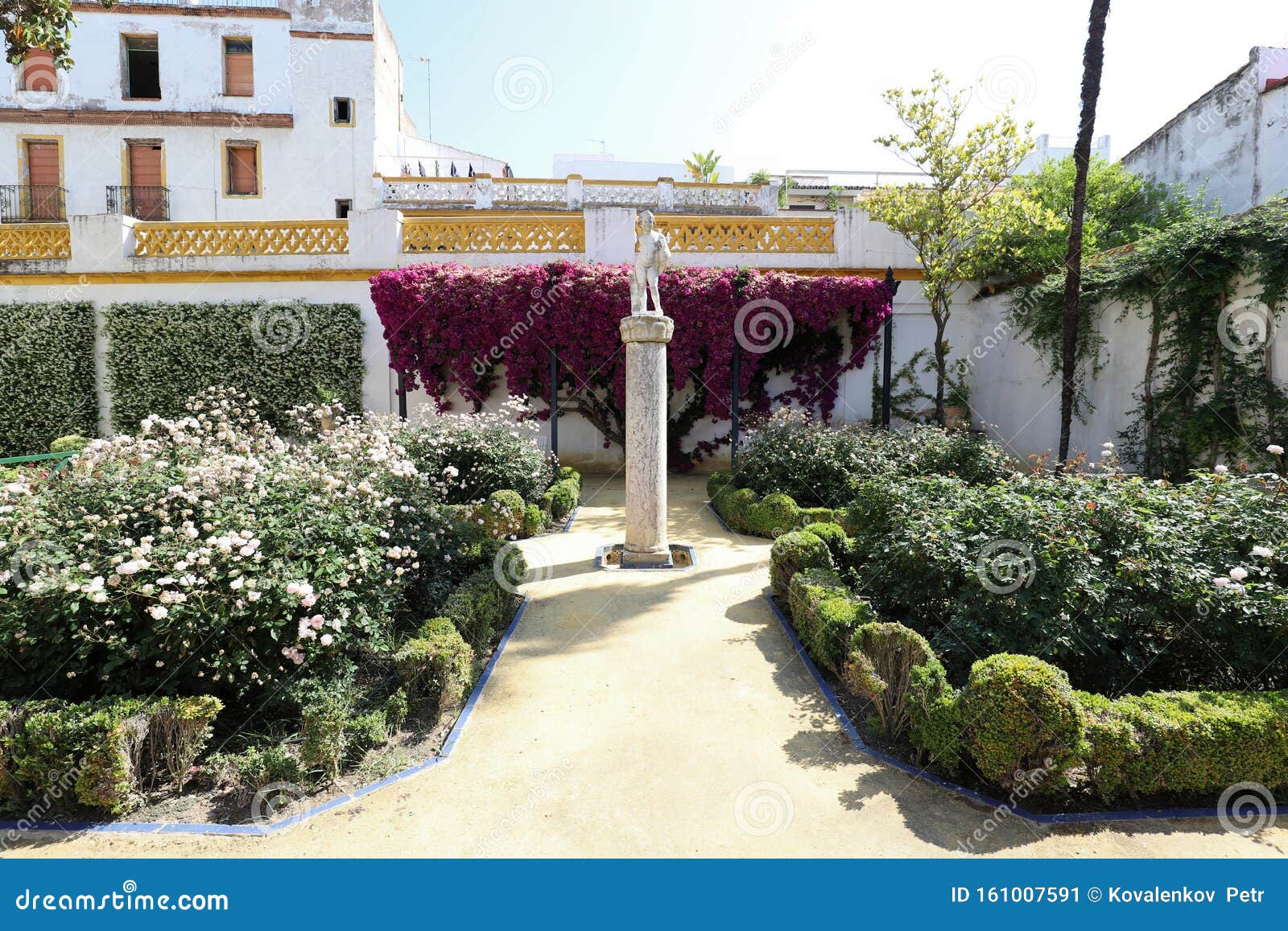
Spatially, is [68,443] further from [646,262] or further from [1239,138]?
[1239,138]

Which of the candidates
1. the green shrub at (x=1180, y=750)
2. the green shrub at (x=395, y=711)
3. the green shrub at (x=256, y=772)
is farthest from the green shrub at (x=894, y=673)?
the green shrub at (x=256, y=772)

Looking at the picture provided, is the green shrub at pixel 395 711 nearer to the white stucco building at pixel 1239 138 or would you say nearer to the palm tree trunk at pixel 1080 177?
the palm tree trunk at pixel 1080 177

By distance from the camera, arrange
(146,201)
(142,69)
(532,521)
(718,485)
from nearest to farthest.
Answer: (532,521) → (718,485) → (146,201) → (142,69)

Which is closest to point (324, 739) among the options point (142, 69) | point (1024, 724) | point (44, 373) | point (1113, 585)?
point (1024, 724)

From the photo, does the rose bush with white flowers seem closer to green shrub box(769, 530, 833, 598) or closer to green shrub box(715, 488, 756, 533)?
green shrub box(769, 530, 833, 598)

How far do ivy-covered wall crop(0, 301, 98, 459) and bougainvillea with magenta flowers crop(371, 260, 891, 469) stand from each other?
5.58 m

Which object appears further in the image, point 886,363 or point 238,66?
point 238,66

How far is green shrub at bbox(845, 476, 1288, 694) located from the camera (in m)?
3.84

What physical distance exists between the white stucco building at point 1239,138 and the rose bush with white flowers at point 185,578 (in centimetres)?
1362

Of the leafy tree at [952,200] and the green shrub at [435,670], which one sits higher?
the leafy tree at [952,200]

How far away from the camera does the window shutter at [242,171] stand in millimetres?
18719

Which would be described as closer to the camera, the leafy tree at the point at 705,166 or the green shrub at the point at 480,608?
the green shrub at the point at 480,608

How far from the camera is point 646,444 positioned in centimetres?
712

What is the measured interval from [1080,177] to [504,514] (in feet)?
27.7
